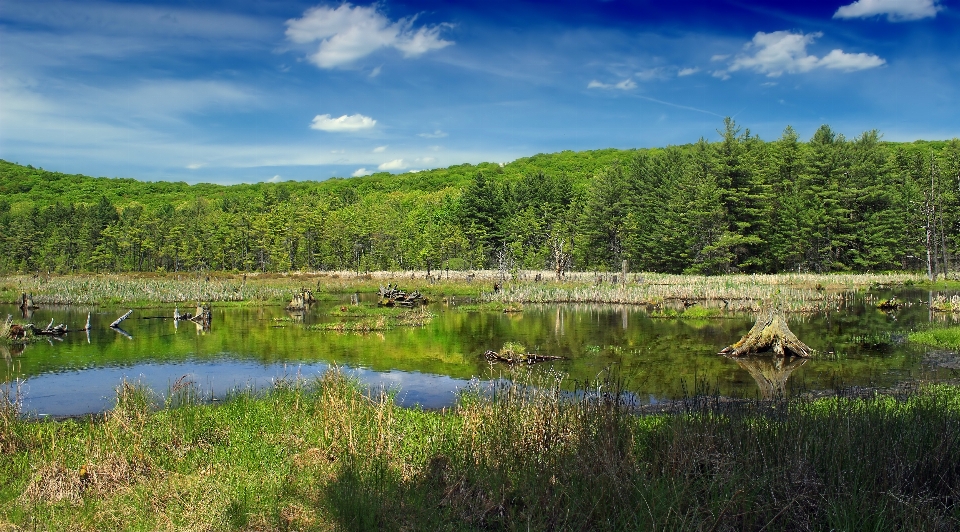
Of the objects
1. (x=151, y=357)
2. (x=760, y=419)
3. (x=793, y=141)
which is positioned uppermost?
(x=793, y=141)

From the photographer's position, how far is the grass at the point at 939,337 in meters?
20.4

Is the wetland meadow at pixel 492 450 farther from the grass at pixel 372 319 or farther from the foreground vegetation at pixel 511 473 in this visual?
the grass at pixel 372 319

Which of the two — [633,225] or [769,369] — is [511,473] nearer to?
[769,369]

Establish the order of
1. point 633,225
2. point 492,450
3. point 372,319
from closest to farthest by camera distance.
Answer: point 492,450 < point 372,319 < point 633,225

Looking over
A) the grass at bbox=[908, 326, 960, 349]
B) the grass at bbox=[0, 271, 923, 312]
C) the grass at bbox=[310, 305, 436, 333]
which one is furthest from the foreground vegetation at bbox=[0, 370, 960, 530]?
the grass at bbox=[0, 271, 923, 312]

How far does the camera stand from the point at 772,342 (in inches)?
798

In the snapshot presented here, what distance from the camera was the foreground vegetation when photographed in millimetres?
6016

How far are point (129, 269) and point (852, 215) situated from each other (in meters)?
90.7

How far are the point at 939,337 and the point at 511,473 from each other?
20.4 meters

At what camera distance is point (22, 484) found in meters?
7.68

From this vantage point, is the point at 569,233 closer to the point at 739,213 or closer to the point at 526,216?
the point at 526,216

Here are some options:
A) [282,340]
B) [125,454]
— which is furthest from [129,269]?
[125,454]

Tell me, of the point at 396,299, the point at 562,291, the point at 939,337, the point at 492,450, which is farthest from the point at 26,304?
the point at 939,337

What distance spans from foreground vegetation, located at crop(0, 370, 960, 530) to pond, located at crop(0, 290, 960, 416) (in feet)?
9.15
